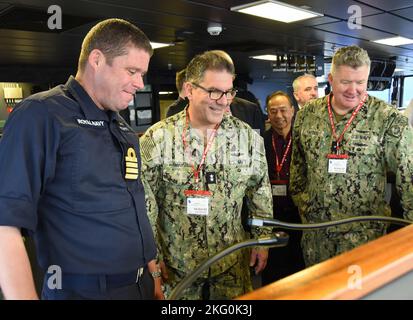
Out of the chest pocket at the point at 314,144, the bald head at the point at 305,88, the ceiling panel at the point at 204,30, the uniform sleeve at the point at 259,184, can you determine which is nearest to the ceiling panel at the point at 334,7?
the ceiling panel at the point at 204,30

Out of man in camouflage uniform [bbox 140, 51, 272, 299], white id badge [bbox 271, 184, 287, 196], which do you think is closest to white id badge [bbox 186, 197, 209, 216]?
man in camouflage uniform [bbox 140, 51, 272, 299]

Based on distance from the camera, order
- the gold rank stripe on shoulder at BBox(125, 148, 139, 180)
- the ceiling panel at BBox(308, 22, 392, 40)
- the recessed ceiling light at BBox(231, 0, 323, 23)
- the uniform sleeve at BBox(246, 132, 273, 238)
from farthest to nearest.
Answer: the ceiling panel at BBox(308, 22, 392, 40)
the recessed ceiling light at BBox(231, 0, 323, 23)
the uniform sleeve at BBox(246, 132, 273, 238)
the gold rank stripe on shoulder at BBox(125, 148, 139, 180)

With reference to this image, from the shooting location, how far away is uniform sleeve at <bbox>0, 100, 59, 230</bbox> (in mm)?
956

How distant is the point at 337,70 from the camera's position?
1821 mm

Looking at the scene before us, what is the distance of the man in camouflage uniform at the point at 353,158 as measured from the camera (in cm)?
171

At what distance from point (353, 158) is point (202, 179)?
0.75 metres

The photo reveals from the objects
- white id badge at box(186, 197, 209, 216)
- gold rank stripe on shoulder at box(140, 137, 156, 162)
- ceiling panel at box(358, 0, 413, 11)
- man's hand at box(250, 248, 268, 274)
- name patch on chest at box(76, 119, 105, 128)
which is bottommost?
man's hand at box(250, 248, 268, 274)

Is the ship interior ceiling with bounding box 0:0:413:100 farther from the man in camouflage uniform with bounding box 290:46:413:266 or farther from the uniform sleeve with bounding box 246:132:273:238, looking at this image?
the uniform sleeve with bounding box 246:132:273:238

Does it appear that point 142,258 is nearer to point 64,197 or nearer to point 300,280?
point 64,197

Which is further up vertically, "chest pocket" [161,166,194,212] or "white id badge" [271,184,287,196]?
"chest pocket" [161,166,194,212]

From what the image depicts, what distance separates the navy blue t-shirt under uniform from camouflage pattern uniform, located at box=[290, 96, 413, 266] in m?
1.01

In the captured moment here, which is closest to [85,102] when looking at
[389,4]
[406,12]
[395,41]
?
[389,4]

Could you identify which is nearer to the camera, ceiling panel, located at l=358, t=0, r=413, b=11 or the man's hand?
the man's hand

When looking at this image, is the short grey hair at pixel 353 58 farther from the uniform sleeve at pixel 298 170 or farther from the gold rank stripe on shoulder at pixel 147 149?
the gold rank stripe on shoulder at pixel 147 149
